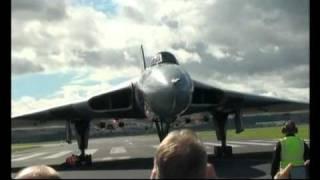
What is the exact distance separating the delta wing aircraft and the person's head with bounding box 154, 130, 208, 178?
1291 centimetres

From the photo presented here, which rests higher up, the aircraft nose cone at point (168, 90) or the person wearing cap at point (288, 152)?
the aircraft nose cone at point (168, 90)

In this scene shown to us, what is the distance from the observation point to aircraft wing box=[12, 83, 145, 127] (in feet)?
66.4

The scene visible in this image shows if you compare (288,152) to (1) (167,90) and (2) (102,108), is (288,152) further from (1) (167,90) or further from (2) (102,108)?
(2) (102,108)

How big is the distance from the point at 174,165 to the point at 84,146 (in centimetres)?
1877

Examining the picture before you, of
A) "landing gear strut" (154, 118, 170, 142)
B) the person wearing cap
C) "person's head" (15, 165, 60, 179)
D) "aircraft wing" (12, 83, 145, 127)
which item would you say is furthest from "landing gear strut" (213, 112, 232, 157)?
"person's head" (15, 165, 60, 179)

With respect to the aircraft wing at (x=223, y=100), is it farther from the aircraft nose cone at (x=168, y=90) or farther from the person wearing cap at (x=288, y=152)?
the person wearing cap at (x=288, y=152)

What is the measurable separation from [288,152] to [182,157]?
19.6 feet

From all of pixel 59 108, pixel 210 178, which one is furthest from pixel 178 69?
pixel 210 178

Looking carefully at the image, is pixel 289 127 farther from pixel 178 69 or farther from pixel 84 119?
pixel 84 119

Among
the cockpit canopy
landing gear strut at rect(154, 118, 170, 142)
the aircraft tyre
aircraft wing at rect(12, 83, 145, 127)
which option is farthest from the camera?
the aircraft tyre

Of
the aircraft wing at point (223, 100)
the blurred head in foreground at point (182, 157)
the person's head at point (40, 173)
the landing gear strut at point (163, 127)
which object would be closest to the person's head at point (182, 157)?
the blurred head in foreground at point (182, 157)

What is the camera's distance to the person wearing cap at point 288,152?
8.31 meters

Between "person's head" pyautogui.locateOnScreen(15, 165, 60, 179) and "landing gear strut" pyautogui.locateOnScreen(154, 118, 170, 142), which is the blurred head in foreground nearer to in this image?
"person's head" pyautogui.locateOnScreen(15, 165, 60, 179)
